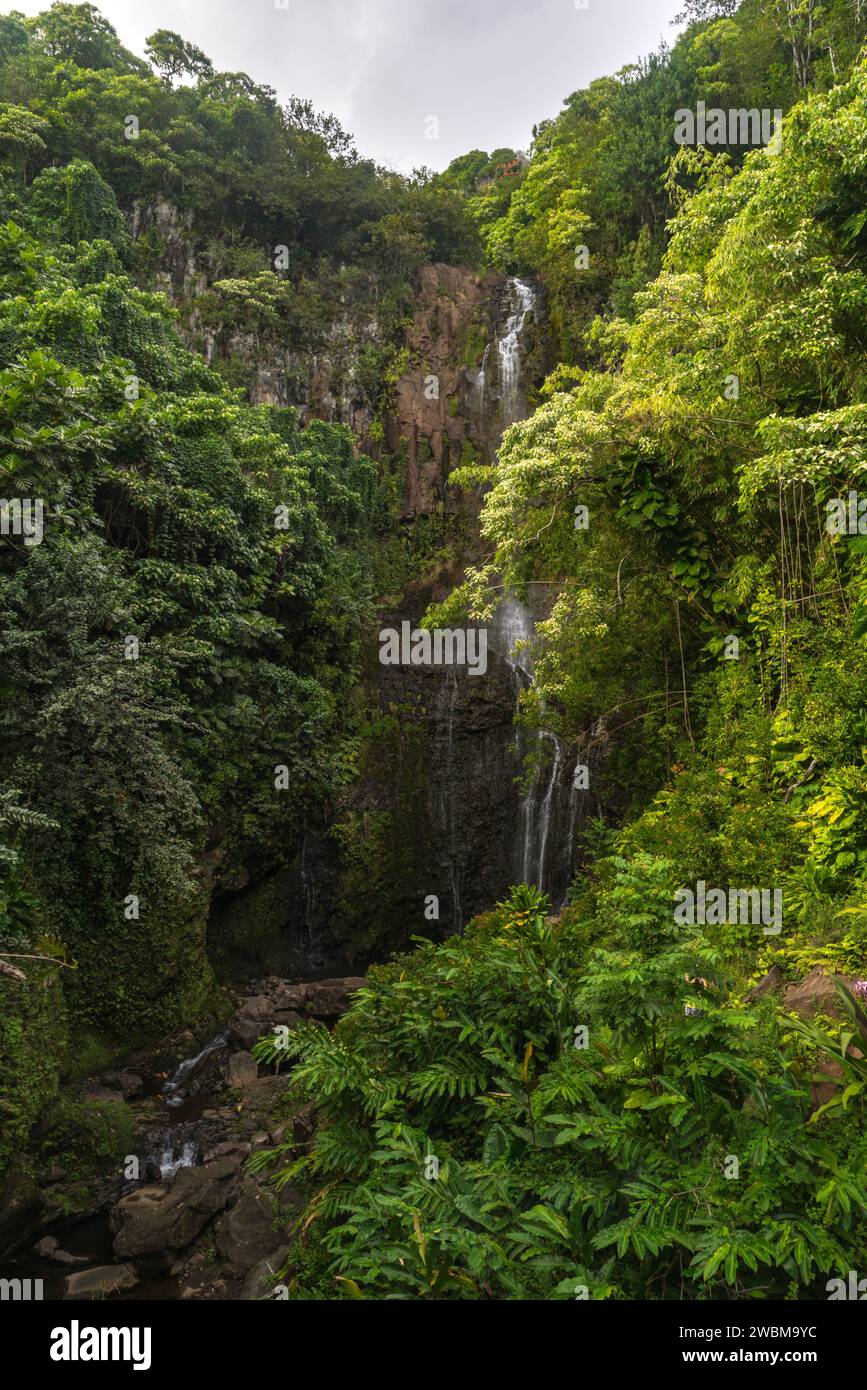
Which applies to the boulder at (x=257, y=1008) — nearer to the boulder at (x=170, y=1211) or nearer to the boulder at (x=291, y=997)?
the boulder at (x=291, y=997)

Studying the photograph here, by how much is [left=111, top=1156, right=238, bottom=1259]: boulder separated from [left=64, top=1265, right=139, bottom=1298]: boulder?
18 centimetres

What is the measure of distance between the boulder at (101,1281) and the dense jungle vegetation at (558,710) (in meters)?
1.29

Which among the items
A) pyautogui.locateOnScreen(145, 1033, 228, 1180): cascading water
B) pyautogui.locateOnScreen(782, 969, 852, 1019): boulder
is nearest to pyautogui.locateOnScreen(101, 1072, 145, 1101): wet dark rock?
pyautogui.locateOnScreen(145, 1033, 228, 1180): cascading water

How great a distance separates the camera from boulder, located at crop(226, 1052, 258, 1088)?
8.59 metres

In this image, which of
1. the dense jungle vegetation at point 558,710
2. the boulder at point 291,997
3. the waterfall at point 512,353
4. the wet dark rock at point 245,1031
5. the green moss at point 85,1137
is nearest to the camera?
the dense jungle vegetation at point 558,710

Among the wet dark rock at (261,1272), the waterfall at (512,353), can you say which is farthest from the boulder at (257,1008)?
the waterfall at (512,353)

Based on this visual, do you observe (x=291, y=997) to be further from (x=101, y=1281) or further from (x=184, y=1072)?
(x=101, y=1281)

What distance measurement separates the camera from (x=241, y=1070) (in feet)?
28.6

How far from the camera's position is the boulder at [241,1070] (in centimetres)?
859

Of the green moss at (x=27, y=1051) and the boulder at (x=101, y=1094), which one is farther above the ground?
the green moss at (x=27, y=1051)

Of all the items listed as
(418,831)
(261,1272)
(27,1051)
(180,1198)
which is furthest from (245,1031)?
(418,831)

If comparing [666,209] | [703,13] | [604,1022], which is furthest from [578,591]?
[703,13]

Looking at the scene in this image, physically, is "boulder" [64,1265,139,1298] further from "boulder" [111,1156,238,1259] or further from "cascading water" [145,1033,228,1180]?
"cascading water" [145,1033,228,1180]

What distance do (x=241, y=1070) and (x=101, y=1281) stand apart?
290 cm
